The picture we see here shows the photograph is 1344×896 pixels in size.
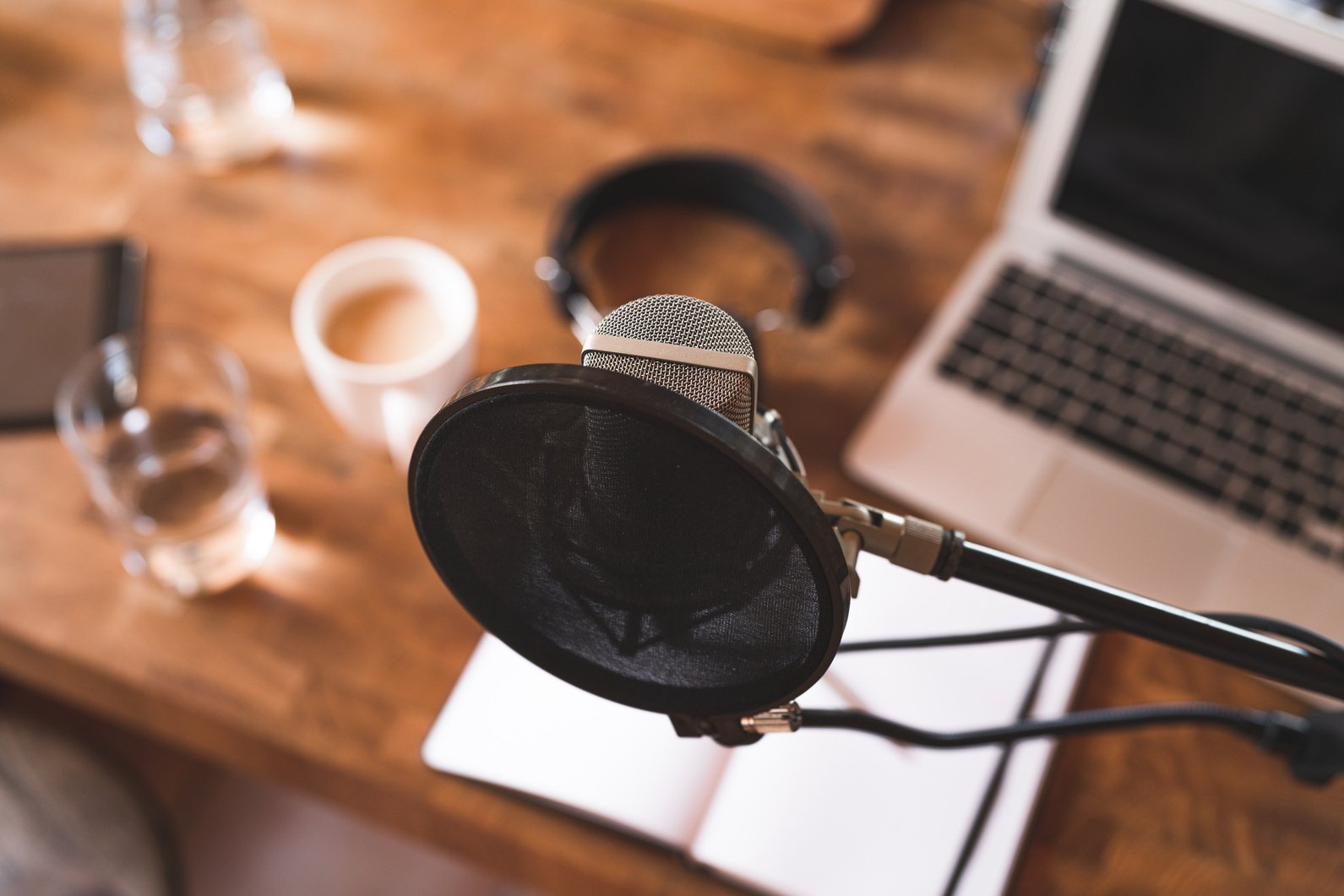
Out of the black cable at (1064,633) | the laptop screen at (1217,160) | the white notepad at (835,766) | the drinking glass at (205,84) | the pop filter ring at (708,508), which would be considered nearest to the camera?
the pop filter ring at (708,508)

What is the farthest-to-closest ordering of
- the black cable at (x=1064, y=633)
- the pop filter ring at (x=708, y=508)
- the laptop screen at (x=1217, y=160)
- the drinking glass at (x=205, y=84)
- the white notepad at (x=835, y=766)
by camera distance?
1. the drinking glass at (x=205, y=84)
2. the laptop screen at (x=1217, y=160)
3. the white notepad at (x=835, y=766)
4. the black cable at (x=1064, y=633)
5. the pop filter ring at (x=708, y=508)

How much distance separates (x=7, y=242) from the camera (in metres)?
0.82

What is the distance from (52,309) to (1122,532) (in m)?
0.74

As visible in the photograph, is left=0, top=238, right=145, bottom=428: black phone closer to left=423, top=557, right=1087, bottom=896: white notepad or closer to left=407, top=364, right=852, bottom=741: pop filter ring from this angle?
left=423, top=557, right=1087, bottom=896: white notepad

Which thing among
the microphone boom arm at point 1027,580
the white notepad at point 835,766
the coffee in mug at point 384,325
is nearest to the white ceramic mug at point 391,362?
the coffee in mug at point 384,325

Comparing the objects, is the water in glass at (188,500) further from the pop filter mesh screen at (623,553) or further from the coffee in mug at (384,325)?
the pop filter mesh screen at (623,553)

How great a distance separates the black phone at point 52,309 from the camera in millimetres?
751

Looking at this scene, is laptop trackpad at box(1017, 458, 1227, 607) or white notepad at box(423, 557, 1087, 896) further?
laptop trackpad at box(1017, 458, 1227, 607)

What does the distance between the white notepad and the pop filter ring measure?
7.0 inches

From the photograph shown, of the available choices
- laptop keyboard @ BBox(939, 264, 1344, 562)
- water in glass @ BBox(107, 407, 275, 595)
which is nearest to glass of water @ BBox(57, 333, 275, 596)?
water in glass @ BBox(107, 407, 275, 595)

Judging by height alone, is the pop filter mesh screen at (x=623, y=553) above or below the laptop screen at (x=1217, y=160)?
below

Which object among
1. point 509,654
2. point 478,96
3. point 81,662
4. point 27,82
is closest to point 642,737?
point 509,654

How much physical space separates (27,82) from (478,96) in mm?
372

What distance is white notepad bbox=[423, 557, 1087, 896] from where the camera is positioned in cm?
54
